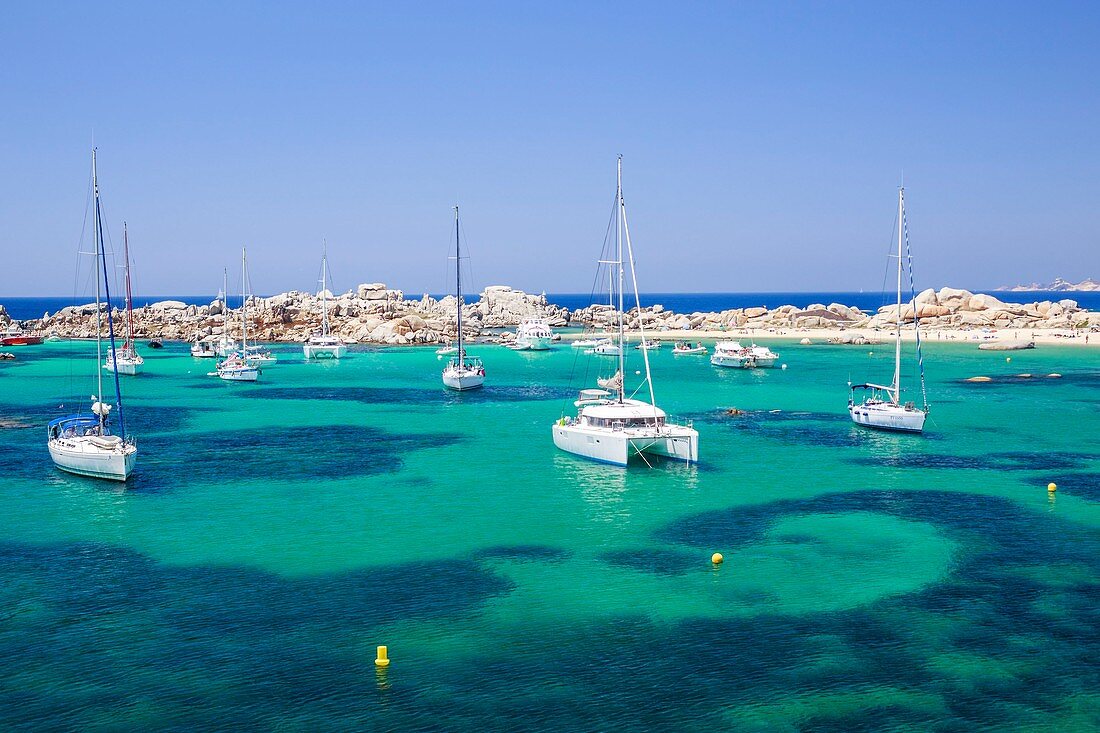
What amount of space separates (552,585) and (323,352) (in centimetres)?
10859

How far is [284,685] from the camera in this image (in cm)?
2253

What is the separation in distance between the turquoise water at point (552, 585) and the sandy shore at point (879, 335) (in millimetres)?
88288

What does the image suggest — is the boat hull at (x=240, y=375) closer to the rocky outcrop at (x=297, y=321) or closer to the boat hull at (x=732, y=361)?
the boat hull at (x=732, y=361)

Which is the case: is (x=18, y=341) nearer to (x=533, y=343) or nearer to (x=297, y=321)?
(x=297, y=321)

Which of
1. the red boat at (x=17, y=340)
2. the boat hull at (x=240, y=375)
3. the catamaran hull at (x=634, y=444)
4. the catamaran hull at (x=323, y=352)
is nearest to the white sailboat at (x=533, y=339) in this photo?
the catamaran hull at (x=323, y=352)

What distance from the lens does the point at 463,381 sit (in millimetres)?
87625

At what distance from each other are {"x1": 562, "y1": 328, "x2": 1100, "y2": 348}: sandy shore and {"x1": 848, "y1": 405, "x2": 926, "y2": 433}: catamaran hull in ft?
287

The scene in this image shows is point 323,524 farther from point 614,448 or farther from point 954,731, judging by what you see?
point 954,731

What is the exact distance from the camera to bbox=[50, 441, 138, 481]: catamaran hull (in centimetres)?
4462

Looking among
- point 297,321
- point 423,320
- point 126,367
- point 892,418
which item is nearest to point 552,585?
point 892,418

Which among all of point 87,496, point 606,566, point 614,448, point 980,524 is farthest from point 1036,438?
point 87,496

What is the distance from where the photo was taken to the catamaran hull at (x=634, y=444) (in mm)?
48594

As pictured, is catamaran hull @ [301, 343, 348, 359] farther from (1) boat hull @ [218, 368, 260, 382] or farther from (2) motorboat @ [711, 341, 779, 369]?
(2) motorboat @ [711, 341, 779, 369]

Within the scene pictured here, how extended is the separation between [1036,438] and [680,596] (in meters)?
39.8
